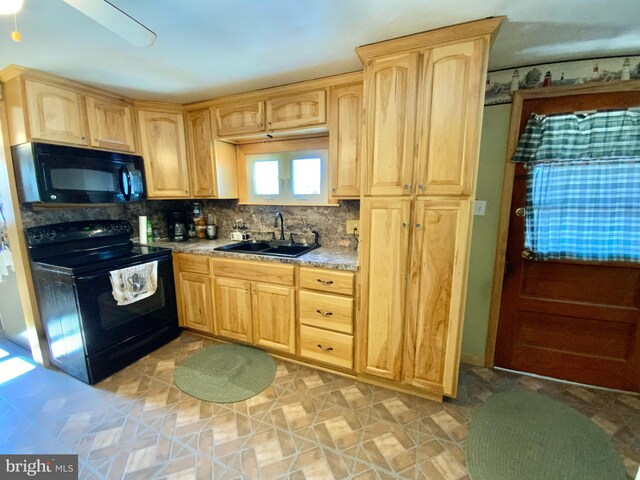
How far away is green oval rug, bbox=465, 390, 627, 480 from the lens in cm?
138

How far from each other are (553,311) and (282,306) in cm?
205

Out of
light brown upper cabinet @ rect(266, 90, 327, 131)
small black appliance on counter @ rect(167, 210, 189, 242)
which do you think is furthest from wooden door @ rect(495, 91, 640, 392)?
small black appliance on counter @ rect(167, 210, 189, 242)

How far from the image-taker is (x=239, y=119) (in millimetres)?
2369

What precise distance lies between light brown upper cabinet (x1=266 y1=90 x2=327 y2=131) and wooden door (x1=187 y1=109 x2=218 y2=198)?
712mm

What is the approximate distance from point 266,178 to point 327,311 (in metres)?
1.47

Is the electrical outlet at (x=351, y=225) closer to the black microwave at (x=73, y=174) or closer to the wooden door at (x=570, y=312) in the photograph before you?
the wooden door at (x=570, y=312)

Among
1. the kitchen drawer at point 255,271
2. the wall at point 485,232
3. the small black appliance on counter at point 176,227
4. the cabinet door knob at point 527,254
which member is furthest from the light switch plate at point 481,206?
the small black appliance on counter at point 176,227

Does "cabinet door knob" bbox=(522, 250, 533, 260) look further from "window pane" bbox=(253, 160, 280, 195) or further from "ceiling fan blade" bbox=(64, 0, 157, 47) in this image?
"ceiling fan blade" bbox=(64, 0, 157, 47)

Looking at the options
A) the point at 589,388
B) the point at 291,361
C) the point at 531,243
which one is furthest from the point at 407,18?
the point at 589,388

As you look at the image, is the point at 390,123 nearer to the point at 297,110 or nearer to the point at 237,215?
the point at 297,110

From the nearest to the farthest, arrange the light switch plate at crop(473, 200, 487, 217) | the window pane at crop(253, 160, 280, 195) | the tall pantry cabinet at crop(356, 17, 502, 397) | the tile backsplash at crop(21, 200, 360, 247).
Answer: the tall pantry cabinet at crop(356, 17, 502, 397), the light switch plate at crop(473, 200, 487, 217), the tile backsplash at crop(21, 200, 360, 247), the window pane at crop(253, 160, 280, 195)

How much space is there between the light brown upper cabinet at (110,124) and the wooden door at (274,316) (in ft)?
5.59

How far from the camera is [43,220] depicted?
2139 millimetres

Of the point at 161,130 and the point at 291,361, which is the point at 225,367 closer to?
the point at 291,361
